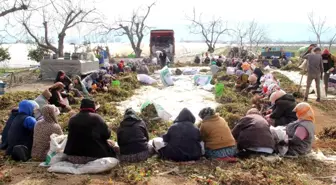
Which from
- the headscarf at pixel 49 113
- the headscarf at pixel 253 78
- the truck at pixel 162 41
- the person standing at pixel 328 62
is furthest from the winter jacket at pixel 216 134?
the truck at pixel 162 41

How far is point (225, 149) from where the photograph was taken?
4.85 metres

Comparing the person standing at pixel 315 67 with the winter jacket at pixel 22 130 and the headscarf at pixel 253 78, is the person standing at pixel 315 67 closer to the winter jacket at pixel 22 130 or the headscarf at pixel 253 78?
the headscarf at pixel 253 78

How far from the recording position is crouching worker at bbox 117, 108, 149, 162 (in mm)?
4746

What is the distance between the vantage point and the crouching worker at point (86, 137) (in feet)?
14.8

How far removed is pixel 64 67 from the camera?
1330cm

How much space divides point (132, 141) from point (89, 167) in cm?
67

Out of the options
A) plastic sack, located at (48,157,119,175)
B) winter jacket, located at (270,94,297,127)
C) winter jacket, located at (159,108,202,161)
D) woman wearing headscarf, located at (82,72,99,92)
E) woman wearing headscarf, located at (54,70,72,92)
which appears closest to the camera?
plastic sack, located at (48,157,119,175)

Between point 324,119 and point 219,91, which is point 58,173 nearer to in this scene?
point 324,119

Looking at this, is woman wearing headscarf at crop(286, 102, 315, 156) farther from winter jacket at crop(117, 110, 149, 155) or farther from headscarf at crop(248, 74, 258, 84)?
headscarf at crop(248, 74, 258, 84)

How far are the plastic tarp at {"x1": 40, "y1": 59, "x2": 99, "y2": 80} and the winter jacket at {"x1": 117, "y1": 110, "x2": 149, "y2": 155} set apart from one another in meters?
8.73

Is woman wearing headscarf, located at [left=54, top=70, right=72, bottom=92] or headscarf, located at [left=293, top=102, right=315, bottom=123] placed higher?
woman wearing headscarf, located at [left=54, top=70, right=72, bottom=92]

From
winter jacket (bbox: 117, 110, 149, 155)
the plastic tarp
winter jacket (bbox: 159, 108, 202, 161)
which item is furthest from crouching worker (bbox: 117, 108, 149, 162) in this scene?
the plastic tarp

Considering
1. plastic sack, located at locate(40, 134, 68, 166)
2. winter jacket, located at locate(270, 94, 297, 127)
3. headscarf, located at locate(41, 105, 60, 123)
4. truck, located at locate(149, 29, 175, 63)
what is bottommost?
plastic sack, located at locate(40, 134, 68, 166)

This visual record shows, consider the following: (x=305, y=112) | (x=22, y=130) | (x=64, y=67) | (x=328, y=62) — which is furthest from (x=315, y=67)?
(x=64, y=67)
